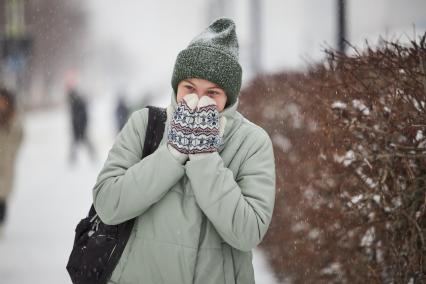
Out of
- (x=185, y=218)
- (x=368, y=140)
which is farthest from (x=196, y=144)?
(x=368, y=140)

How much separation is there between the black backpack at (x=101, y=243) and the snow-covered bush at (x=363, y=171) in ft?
4.39

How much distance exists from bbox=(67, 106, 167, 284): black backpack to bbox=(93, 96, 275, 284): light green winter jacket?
1.3 inches

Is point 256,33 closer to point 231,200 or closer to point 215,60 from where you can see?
point 215,60

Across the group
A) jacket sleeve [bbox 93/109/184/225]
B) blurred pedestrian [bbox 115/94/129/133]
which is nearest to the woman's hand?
jacket sleeve [bbox 93/109/184/225]

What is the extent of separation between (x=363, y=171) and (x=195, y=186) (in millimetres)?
1497

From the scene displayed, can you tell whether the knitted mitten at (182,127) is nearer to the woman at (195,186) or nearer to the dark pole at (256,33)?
the woman at (195,186)

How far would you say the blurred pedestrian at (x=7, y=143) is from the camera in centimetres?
645

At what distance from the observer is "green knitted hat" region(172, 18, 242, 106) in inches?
83.5

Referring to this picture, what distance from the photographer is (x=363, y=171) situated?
313 cm

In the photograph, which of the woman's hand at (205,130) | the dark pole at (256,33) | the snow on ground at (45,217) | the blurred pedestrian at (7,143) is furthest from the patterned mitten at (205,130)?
the dark pole at (256,33)

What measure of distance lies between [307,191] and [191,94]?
207cm

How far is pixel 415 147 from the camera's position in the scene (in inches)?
111

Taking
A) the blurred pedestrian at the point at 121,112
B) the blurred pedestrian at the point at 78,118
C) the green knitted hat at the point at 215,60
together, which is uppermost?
the green knitted hat at the point at 215,60

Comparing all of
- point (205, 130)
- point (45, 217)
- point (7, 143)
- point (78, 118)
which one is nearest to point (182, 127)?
point (205, 130)
